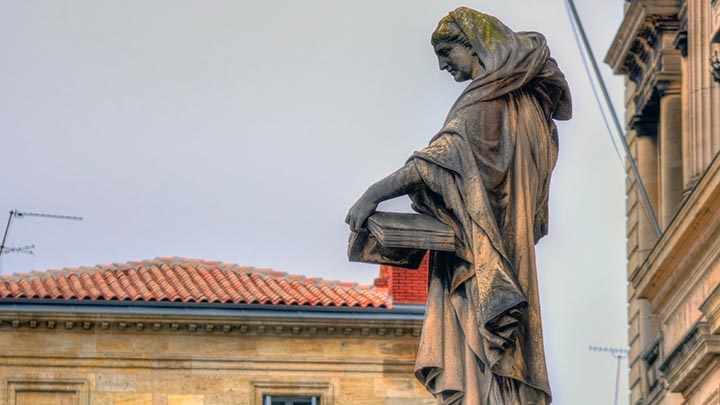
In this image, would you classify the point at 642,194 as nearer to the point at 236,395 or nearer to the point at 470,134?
the point at 236,395

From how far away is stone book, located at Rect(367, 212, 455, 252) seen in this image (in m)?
11.7

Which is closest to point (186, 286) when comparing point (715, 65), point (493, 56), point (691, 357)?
point (715, 65)

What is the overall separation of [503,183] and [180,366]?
46.9 metres

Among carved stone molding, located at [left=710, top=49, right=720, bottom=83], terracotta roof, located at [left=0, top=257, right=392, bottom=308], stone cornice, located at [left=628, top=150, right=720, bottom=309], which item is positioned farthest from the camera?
terracotta roof, located at [left=0, top=257, right=392, bottom=308]

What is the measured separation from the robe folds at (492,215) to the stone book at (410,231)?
0.08 m

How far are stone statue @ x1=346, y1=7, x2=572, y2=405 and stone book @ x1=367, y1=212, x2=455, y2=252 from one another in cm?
6

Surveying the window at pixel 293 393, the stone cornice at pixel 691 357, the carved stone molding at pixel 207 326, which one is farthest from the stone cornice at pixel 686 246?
the window at pixel 293 393

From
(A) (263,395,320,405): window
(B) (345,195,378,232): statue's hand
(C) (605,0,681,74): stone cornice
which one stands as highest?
(C) (605,0,681,74): stone cornice

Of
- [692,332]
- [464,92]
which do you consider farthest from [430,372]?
[692,332]

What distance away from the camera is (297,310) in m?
57.5

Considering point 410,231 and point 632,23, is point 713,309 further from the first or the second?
point 410,231

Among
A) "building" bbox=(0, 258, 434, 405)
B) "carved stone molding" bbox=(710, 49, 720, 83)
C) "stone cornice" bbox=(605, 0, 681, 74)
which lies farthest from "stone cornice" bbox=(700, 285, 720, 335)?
"stone cornice" bbox=(605, 0, 681, 74)

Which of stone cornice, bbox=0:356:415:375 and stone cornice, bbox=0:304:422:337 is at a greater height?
stone cornice, bbox=0:304:422:337

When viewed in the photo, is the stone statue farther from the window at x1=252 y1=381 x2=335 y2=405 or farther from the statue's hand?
the window at x1=252 y1=381 x2=335 y2=405
